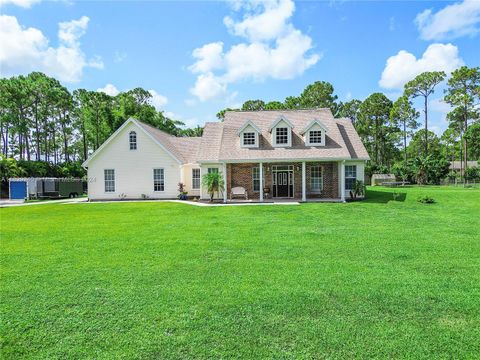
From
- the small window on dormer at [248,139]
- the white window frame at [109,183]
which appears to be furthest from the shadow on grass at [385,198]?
the white window frame at [109,183]

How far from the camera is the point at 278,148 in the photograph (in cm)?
2052

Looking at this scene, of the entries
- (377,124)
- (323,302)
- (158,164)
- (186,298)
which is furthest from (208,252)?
(377,124)

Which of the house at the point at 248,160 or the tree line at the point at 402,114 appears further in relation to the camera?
the tree line at the point at 402,114

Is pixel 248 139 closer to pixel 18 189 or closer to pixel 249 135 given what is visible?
pixel 249 135

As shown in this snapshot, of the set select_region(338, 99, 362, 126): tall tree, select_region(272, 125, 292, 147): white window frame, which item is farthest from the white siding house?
select_region(338, 99, 362, 126): tall tree

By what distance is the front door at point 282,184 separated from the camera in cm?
2116

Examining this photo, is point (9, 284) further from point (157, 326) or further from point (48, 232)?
point (48, 232)

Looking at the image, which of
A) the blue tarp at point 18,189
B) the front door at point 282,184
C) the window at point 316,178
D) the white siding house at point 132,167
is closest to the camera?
the window at point 316,178

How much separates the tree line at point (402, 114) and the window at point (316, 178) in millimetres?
22214

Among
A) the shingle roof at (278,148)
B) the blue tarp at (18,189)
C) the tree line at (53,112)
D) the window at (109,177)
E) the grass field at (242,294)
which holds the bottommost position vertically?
the grass field at (242,294)

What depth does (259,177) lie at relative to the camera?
2089 cm

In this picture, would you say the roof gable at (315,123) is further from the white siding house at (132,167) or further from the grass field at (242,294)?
the grass field at (242,294)

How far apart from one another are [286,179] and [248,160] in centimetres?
344

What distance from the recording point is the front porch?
821 inches
